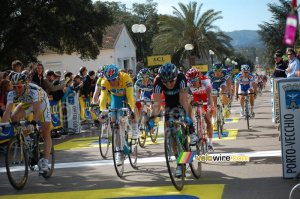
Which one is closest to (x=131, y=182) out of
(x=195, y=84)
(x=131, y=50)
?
(x=195, y=84)

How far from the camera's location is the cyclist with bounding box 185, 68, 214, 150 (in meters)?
10.1

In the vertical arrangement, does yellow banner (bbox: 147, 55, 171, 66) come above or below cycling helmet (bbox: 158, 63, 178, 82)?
above

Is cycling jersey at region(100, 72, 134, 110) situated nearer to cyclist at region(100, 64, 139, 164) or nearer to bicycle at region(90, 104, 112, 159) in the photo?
cyclist at region(100, 64, 139, 164)

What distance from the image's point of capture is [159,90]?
8.24 meters

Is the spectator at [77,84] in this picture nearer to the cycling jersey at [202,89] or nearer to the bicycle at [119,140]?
the cycling jersey at [202,89]

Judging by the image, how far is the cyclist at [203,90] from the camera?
10.1 meters

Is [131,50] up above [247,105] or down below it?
above

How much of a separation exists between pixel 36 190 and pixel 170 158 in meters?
2.46

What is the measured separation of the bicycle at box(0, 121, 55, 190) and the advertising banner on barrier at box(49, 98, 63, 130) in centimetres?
730

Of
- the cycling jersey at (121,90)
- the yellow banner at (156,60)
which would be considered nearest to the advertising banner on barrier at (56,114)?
the cycling jersey at (121,90)

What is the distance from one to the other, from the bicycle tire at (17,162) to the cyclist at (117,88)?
181cm

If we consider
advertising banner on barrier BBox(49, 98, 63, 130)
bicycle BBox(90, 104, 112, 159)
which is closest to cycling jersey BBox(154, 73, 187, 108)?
bicycle BBox(90, 104, 112, 159)

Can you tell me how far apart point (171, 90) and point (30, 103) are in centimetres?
253

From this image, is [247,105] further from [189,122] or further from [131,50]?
[131,50]
